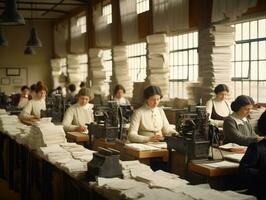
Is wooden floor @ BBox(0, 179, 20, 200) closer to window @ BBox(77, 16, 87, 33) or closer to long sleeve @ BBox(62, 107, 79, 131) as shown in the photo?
long sleeve @ BBox(62, 107, 79, 131)

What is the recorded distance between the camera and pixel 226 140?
5.09m

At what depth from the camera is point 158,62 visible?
9742 mm

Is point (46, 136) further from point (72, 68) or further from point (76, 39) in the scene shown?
point (72, 68)

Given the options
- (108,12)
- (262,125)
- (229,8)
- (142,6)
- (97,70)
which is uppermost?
(108,12)

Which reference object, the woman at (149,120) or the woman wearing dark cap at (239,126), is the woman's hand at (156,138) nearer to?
the woman at (149,120)

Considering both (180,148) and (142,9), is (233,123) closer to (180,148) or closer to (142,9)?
(180,148)

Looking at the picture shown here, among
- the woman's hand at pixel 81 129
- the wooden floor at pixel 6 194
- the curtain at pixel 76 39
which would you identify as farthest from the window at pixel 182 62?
the curtain at pixel 76 39

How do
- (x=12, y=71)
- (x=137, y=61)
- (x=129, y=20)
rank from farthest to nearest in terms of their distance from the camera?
(x=12, y=71) < (x=137, y=61) < (x=129, y=20)

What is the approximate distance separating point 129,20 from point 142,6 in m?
0.57

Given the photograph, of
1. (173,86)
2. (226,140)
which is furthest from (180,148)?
(173,86)

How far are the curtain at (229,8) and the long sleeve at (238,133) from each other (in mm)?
2383

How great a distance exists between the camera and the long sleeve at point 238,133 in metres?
4.93

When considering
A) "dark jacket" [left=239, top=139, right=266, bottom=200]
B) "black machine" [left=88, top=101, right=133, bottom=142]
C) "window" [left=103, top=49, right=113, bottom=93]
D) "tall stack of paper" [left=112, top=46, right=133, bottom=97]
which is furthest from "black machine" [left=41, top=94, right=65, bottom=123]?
"window" [left=103, top=49, right=113, bottom=93]

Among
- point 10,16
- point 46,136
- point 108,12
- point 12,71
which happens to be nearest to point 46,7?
point 108,12
